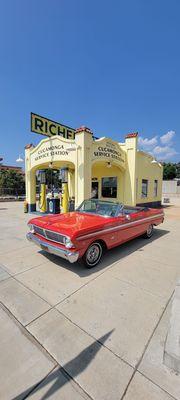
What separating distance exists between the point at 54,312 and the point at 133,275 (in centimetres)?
174

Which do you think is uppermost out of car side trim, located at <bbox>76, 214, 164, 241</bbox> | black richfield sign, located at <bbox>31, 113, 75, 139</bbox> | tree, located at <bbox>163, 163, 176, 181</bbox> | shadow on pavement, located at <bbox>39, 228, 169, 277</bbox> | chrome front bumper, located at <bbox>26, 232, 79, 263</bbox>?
tree, located at <bbox>163, 163, 176, 181</bbox>

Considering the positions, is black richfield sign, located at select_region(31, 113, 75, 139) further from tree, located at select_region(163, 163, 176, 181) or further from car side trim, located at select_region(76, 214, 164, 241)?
tree, located at select_region(163, 163, 176, 181)

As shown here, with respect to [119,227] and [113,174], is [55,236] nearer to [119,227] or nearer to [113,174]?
[119,227]

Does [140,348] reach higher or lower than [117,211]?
lower

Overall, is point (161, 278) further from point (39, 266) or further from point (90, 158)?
point (90, 158)

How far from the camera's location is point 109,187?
13164mm

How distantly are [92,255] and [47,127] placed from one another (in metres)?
8.47

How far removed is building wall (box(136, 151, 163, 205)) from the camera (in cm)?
1273

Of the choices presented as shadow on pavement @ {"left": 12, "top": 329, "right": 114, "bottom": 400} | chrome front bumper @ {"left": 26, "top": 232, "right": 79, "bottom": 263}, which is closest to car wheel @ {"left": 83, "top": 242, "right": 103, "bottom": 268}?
chrome front bumper @ {"left": 26, "top": 232, "right": 79, "bottom": 263}

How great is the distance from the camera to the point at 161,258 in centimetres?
461

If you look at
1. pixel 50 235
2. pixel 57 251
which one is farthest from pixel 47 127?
pixel 57 251

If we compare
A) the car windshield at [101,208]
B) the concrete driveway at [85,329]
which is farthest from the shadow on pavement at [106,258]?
the car windshield at [101,208]

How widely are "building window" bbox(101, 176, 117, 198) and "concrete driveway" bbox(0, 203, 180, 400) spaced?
8.71m

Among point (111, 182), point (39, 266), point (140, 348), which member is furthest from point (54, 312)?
point (111, 182)
